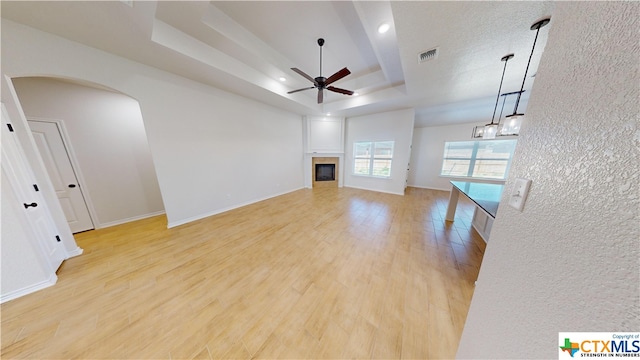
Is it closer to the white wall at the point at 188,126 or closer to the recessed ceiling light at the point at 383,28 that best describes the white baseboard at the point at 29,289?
the white wall at the point at 188,126

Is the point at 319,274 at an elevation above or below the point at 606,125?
below

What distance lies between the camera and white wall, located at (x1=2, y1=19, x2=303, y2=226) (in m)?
1.86

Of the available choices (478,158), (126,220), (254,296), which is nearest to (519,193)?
(254,296)

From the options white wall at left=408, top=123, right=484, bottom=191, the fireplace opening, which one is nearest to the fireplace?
the fireplace opening

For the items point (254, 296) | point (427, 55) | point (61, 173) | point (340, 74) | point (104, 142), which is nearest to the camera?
point (254, 296)

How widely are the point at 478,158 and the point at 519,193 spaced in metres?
6.34

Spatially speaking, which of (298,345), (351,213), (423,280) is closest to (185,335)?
(298,345)

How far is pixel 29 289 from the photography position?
1.64m

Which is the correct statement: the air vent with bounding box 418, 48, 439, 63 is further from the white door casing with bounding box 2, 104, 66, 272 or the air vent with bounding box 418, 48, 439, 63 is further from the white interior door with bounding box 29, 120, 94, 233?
the white interior door with bounding box 29, 120, 94, 233

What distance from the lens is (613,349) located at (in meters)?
0.37

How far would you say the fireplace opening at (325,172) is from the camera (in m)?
5.55

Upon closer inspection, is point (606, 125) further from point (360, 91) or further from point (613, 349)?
point (360, 91)

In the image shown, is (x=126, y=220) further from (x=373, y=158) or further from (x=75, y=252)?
(x=373, y=158)

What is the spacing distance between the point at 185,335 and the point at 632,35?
247cm
